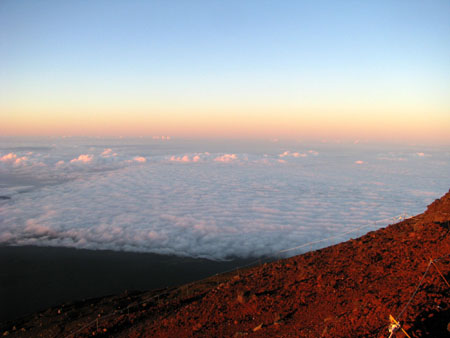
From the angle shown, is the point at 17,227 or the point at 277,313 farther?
the point at 17,227

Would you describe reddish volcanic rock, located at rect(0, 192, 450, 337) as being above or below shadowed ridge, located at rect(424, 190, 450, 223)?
below

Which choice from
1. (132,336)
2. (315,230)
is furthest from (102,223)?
(132,336)

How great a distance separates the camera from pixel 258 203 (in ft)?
170

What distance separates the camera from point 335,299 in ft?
18.0

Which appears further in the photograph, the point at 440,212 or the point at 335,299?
the point at 440,212

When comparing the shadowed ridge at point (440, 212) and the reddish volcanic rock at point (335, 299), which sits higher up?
the shadowed ridge at point (440, 212)

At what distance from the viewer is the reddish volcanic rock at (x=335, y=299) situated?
416 cm

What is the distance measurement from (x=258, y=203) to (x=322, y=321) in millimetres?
47406

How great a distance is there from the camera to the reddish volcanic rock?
4156 millimetres

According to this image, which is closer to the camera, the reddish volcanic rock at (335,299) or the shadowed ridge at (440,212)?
the reddish volcanic rock at (335,299)

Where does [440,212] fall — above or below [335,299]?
above

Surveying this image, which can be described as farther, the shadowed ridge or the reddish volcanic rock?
the shadowed ridge

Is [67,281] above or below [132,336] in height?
below

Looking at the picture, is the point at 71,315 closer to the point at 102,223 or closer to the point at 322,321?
the point at 322,321
